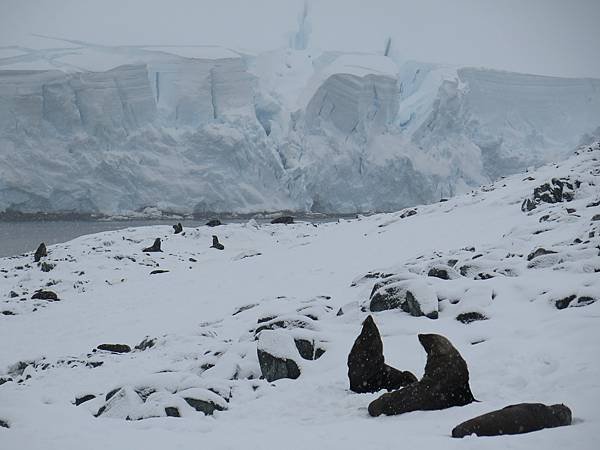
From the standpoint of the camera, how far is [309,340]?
869 centimetres

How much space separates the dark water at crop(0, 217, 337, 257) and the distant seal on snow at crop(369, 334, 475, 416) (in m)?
35.1

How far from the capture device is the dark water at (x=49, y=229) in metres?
40.3

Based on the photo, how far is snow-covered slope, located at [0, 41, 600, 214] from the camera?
175 ft

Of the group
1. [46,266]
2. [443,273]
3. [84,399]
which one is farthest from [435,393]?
Answer: [46,266]

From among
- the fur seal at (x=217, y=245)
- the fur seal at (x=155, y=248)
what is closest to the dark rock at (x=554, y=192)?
the fur seal at (x=217, y=245)

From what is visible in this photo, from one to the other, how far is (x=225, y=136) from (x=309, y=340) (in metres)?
49.5

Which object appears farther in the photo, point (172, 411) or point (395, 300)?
point (395, 300)

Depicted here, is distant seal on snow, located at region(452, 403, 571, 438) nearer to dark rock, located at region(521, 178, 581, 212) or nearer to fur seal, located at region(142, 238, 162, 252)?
dark rock, located at region(521, 178, 581, 212)

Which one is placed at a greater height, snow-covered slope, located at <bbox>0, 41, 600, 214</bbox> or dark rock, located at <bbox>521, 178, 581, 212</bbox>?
dark rock, located at <bbox>521, 178, 581, 212</bbox>

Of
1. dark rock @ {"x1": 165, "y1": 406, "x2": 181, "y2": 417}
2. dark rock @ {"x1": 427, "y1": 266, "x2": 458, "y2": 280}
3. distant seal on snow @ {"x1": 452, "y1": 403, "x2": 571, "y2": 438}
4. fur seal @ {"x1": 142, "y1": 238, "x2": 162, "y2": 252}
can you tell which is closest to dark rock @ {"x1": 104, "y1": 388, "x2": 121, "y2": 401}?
dark rock @ {"x1": 165, "y1": 406, "x2": 181, "y2": 417}

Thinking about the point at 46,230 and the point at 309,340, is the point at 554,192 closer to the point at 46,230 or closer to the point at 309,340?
the point at 309,340

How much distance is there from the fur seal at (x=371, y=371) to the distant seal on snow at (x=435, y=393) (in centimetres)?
72

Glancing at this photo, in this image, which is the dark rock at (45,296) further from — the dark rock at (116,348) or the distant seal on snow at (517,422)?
the distant seal on snow at (517,422)

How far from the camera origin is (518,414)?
16.4ft
